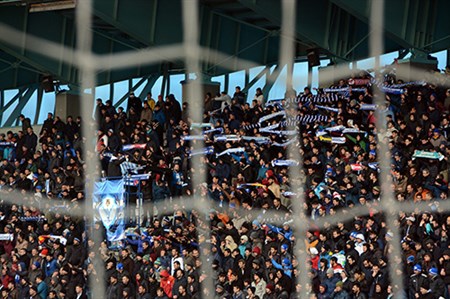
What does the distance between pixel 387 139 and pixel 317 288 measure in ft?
6.85

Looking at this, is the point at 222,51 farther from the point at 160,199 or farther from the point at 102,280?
the point at 102,280

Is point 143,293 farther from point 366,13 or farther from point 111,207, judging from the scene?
point 366,13

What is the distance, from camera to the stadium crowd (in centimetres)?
1311

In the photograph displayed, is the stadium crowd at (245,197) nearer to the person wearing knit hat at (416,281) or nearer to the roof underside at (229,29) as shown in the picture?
the person wearing knit hat at (416,281)

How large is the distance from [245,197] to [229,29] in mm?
4402

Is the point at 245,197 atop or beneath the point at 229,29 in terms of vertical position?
beneath

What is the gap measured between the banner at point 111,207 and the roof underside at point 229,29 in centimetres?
254

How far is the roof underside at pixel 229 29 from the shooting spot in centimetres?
1661

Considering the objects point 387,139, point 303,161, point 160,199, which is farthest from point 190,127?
point 387,139

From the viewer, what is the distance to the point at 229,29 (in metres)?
19.1

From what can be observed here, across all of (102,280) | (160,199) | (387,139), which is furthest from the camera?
(160,199)

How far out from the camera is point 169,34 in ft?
59.9

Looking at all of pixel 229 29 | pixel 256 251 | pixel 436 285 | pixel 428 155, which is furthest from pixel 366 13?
pixel 436 285

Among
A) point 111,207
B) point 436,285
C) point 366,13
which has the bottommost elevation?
point 436,285
